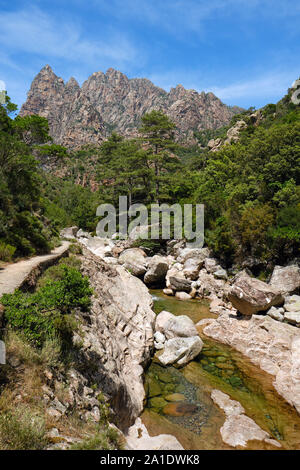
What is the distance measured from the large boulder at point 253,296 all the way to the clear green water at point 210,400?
253 centimetres

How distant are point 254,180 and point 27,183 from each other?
17862 millimetres

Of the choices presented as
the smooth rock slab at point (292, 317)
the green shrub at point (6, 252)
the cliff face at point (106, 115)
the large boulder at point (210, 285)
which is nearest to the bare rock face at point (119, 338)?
the green shrub at point (6, 252)

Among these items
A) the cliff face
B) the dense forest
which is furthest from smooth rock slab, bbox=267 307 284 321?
the cliff face

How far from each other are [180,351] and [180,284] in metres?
8.73

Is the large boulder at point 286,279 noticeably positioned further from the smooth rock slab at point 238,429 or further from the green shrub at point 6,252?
the green shrub at point 6,252

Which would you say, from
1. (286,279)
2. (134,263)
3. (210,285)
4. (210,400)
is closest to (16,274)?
(210,400)

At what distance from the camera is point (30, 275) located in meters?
9.19

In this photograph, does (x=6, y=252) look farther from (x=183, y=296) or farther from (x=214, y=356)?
(x=183, y=296)

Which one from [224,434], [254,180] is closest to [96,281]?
[224,434]

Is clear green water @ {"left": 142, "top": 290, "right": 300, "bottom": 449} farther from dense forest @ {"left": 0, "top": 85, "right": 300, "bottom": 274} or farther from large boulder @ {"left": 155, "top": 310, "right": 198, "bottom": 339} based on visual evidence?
dense forest @ {"left": 0, "top": 85, "right": 300, "bottom": 274}

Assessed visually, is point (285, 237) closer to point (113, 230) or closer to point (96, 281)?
point (96, 281)

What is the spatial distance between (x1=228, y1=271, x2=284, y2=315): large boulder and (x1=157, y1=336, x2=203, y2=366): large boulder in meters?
3.65

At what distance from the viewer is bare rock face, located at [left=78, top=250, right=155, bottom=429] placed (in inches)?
270

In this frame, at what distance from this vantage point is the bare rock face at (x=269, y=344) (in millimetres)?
8727
